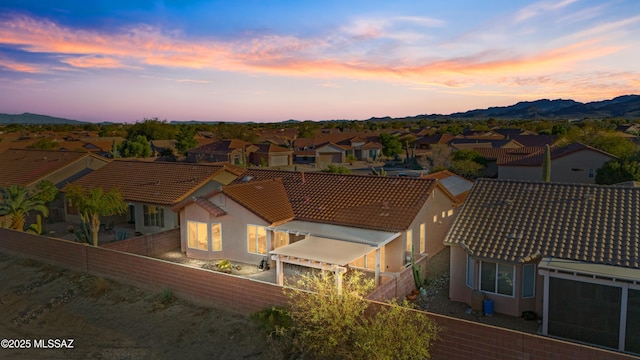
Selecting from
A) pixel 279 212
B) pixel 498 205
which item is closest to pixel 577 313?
pixel 498 205

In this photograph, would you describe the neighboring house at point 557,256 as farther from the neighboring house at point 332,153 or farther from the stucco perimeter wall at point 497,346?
the neighboring house at point 332,153

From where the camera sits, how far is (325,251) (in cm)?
2133

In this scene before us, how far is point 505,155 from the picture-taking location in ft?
199

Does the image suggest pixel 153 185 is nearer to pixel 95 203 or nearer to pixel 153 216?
pixel 153 216

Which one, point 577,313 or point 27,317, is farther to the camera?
point 27,317

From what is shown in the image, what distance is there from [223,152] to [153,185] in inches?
1851

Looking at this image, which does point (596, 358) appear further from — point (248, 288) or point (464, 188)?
point (464, 188)

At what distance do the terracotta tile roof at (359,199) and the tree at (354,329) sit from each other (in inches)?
341

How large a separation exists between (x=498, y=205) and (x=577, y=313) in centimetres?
612

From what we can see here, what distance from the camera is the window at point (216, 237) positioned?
26.0 metres

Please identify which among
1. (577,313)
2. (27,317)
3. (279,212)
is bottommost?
(27,317)

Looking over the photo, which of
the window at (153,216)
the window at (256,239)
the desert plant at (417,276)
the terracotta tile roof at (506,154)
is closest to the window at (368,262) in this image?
the desert plant at (417,276)

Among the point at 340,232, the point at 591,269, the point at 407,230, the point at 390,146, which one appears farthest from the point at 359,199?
the point at 390,146

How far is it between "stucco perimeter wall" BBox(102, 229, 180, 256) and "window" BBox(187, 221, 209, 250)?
1836mm
